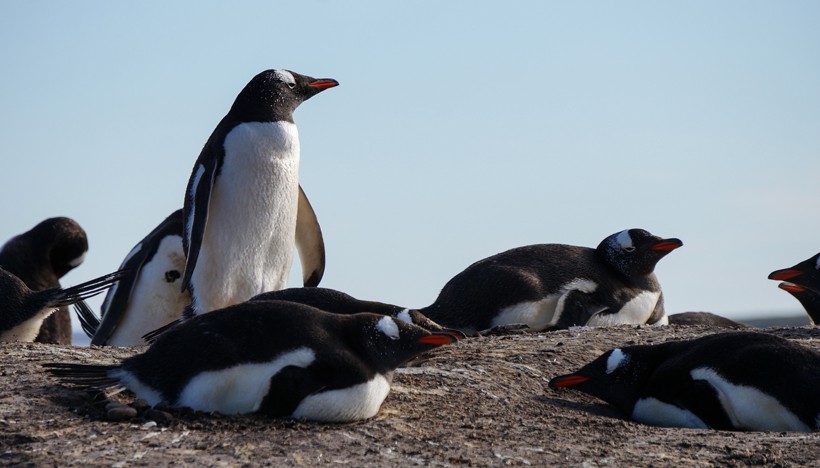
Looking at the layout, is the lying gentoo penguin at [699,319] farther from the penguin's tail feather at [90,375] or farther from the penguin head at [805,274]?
the penguin's tail feather at [90,375]

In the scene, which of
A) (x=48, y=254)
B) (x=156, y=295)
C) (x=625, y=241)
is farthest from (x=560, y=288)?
(x=48, y=254)

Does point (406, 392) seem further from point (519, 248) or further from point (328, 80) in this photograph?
point (328, 80)

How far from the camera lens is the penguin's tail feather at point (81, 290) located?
621 cm

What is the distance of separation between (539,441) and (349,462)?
0.83 meters

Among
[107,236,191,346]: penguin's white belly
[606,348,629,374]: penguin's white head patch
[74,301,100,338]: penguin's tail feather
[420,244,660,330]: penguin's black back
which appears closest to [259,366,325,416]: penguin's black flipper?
[606,348,629,374]: penguin's white head patch

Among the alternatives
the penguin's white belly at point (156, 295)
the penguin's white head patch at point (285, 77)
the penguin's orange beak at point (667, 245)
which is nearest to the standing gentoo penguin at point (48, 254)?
the penguin's white belly at point (156, 295)

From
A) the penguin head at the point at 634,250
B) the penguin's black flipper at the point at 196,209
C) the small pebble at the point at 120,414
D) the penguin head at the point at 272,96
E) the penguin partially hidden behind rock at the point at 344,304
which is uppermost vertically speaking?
the penguin head at the point at 272,96

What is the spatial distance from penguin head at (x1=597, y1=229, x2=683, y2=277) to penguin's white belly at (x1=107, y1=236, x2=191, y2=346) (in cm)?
297

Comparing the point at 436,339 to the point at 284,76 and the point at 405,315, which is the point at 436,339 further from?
the point at 284,76

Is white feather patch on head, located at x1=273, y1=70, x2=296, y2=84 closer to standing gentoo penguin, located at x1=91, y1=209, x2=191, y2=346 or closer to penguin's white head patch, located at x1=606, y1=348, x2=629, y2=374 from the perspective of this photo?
standing gentoo penguin, located at x1=91, y1=209, x2=191, y2=346

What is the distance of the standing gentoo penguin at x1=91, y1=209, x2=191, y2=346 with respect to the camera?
8.55 meters

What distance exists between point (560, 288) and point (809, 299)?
2.24 metres

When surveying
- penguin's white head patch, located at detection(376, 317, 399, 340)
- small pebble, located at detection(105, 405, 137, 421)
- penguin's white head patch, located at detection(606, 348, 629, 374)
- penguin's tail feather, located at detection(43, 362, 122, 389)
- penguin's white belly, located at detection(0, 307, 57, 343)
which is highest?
penguin's white head patch, located at detection(376, 317, 399, 340)

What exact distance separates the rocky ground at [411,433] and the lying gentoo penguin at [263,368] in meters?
0.07
